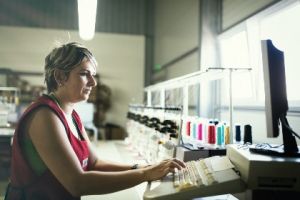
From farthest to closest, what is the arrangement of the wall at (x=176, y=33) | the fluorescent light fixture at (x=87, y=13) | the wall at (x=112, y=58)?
the wall at (x=112, y=58)
the wall at (x=176, y=33)
the fluorescent light fixture at (x=87, y=13)

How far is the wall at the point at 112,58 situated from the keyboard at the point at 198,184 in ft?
18.0

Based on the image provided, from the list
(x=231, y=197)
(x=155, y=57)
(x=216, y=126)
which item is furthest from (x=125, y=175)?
(x=155, y=57)

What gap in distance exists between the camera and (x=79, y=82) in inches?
45.3

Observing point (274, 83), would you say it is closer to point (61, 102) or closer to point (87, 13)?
point (61, 102)

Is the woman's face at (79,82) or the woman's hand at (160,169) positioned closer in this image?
the woman's hand at (160,169)

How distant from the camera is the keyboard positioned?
88 cm

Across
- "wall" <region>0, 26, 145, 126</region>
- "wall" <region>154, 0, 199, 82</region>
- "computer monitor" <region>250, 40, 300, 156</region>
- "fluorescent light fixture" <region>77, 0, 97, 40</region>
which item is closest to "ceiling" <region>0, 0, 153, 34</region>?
"wall" <region>0, 26, 145, 126</region>

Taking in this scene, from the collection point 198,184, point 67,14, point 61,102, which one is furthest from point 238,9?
point 67,14

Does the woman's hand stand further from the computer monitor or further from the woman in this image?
the computer monitor

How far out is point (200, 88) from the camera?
3.11 metres

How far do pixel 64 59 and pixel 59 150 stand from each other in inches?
14.2

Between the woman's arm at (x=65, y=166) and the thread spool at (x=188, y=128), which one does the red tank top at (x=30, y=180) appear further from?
the thread spool at (x=188, y=128)

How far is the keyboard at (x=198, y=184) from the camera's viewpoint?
0.88 metres

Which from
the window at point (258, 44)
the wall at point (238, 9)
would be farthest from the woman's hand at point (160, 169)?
the wall at point (238, 9)
